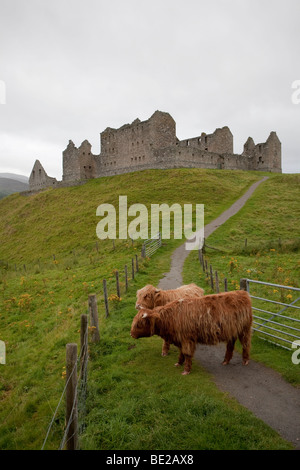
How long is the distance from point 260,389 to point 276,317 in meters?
4.42

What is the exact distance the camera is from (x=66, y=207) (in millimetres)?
49562

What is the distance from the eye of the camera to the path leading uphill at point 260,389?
5.13 m

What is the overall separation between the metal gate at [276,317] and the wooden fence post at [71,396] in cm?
543

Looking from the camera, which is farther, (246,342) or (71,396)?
(246,342)

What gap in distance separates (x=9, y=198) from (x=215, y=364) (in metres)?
70.5

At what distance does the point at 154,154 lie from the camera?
60875mm

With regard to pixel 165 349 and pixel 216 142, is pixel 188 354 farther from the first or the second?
pixel 216 142

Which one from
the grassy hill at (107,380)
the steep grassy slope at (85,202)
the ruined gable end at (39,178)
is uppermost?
the ruined gable end at (39,178)

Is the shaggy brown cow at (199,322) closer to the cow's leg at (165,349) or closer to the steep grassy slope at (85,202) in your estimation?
the cow's leg at (165,349)

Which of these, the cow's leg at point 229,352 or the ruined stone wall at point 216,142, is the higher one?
the ruined stone wall at point 216,142

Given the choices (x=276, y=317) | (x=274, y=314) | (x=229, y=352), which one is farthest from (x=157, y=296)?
(x=276, y=317)

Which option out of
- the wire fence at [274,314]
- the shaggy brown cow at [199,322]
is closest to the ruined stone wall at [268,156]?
the wire fence at [274,314]

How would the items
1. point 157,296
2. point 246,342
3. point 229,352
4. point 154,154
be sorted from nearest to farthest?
point 246,342, point 229,352, point 157,296, point 154,154

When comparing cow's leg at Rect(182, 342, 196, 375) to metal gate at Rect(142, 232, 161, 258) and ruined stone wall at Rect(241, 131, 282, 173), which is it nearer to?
metal gate at Rect(142, 232, 161, 258)
